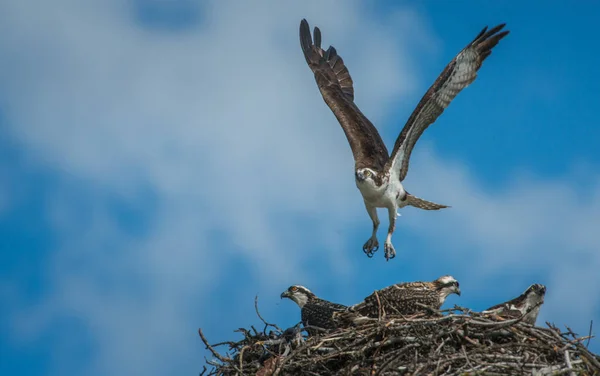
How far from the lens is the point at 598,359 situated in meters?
8.76

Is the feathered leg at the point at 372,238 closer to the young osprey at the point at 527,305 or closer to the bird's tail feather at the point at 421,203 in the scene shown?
the bird's tail feather at the point at 421,203

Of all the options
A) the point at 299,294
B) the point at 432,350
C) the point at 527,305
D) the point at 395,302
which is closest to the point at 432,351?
the point at 432,350

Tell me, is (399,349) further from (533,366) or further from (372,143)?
(372,143)

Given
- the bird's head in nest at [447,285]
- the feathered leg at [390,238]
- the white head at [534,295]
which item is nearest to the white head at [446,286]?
the bird's head in nest at [447,285]

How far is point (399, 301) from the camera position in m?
10.1

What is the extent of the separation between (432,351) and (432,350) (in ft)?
0.06

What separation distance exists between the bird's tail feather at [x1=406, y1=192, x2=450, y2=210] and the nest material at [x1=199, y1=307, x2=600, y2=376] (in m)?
4.18

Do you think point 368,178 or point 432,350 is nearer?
point 432,350

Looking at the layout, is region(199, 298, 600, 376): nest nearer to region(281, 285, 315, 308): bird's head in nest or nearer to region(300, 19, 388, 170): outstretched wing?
region(281, 285, 315, 308): bird's head in nest

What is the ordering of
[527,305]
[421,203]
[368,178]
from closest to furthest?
[527,305] → [368,178] → [421,203]

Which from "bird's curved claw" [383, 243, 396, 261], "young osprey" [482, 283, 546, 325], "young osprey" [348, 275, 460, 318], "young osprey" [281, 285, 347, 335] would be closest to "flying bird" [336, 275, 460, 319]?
"young osprey" [348, 275, 460, 318]

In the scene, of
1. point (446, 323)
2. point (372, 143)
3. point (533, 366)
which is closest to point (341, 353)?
point (446, 323)

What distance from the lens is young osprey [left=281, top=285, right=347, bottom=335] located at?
34.3 ft

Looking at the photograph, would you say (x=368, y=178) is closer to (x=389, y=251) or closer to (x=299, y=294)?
(x=389, y=251)
